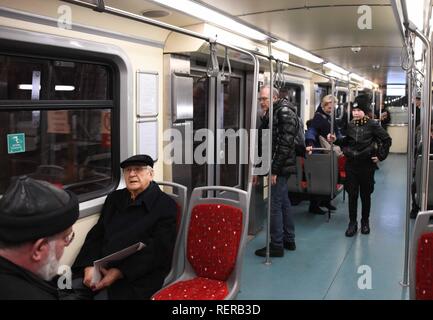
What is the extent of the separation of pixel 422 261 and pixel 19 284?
1.65m

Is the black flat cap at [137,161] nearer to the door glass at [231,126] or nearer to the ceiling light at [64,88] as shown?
the ceiling light at [64,88]

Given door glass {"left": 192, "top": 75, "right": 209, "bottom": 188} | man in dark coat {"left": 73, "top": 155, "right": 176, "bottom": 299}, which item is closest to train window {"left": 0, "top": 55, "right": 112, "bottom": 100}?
man in dark coat {"left": 73, "top": 155, "right": 176, "bottom": 299}

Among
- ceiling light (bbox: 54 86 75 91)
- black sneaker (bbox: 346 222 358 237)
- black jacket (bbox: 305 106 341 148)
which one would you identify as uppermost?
ceiling light (bbox: 54 86 75 91)

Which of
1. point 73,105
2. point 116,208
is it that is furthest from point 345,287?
point 73,105

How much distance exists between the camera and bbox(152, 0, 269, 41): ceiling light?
2.69 metres

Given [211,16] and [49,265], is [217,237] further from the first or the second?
[211,16]

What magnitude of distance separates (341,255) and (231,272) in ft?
6.49

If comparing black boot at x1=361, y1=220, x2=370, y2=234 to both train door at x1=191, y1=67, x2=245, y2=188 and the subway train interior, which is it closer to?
the subway train interior

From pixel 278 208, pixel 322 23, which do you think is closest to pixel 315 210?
pixel 278 208

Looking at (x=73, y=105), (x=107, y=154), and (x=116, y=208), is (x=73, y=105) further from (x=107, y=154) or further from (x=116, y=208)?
(x=116, y=208)

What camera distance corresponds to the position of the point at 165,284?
267 centimetres

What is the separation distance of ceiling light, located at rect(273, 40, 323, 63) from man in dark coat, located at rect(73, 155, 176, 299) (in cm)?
261

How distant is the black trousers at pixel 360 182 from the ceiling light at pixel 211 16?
1701 millimetres
